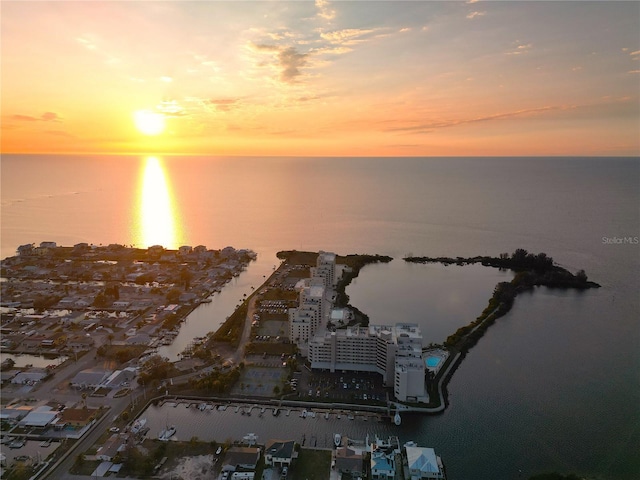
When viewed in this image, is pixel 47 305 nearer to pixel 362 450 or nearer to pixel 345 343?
pixel 345 343

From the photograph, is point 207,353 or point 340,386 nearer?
point 340,386

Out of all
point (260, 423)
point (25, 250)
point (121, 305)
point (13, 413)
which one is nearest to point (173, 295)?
point (121, 305)

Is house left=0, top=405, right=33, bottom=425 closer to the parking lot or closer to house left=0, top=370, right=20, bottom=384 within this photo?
house left=0, top=370, right=20, bottom=384

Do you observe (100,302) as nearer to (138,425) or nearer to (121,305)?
(121,305)

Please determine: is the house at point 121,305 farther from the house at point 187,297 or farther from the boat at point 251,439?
the boat at point 251,439

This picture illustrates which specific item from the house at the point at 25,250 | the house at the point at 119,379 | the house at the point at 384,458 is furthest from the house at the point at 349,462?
the house at the point at 25,250

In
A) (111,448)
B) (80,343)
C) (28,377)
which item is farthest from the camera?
(80,343)

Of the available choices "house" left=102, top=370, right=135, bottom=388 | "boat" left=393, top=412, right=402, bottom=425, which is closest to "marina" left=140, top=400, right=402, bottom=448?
"boat" left=393, top=412, right=402, bottom=425

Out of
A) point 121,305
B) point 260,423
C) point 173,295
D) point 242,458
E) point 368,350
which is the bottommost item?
point 260,423
